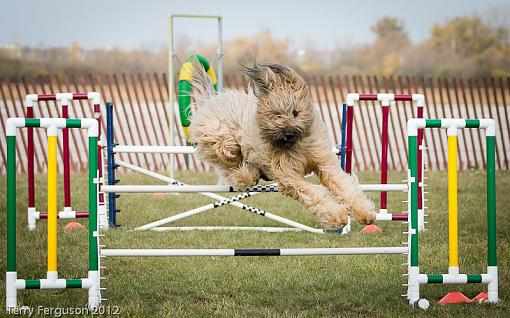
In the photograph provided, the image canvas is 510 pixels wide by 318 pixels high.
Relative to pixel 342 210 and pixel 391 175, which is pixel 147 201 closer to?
pixel 391 175

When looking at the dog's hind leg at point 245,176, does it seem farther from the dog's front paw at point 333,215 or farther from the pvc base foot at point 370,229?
the pvc base foot at point 370,229

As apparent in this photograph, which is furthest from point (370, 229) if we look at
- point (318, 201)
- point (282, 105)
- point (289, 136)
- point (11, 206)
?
point (11, 206)

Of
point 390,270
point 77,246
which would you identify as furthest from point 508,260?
point 77,246

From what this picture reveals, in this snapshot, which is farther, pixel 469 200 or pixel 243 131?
pixel 469 200

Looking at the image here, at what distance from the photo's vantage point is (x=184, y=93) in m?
6.11

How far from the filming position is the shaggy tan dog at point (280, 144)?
4699mm

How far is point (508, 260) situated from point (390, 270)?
104cm

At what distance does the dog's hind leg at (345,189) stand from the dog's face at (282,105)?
0.31m

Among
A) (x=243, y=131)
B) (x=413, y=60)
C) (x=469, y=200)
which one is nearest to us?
(x=243, y=131)

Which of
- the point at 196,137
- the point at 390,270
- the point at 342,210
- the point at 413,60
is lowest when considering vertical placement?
the point at 390,270

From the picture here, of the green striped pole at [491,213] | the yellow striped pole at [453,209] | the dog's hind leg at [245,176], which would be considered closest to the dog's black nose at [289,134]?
the dog's hind leg at [245,176]

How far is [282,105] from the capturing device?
465 centimetres

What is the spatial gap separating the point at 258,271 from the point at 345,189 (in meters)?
1.17

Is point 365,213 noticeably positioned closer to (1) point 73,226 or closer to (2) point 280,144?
(2) point 280,144
